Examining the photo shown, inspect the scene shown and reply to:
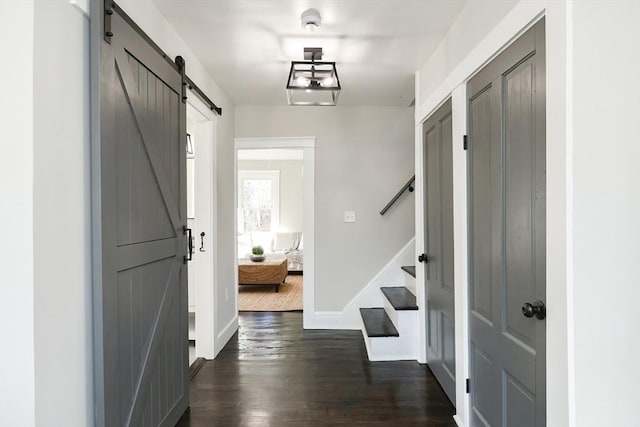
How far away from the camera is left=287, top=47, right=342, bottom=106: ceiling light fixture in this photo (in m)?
2.32

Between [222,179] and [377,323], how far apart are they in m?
1.99

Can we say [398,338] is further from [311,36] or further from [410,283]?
[311,36]

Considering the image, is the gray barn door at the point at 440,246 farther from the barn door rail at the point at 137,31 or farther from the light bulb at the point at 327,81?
the barn door rail at the point at 137,31

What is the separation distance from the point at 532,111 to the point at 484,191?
513 mm

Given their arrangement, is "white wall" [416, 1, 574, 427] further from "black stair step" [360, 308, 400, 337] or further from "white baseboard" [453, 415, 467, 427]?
"black stair step" [360, 308, 400, 337]

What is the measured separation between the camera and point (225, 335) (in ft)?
10.9

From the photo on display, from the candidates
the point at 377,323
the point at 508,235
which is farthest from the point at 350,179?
the point at 508,235

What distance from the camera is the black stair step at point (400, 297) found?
2941 millimetres

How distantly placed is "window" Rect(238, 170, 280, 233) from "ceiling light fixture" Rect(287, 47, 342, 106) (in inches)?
204
